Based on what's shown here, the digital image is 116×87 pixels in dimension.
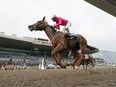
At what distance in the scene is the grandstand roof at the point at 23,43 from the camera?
141 ft

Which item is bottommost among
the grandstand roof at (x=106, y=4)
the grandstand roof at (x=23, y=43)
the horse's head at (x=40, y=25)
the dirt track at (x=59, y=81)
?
the dirt track at (x=59, y=81)

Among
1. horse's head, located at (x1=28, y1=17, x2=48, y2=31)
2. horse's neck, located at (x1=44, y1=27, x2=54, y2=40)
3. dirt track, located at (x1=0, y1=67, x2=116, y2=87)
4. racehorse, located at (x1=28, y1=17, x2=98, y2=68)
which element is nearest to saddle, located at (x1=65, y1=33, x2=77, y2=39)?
racehorse, located at (x1=28, y1=17, x2=98, y2=68)

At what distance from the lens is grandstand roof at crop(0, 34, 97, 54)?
141 ft

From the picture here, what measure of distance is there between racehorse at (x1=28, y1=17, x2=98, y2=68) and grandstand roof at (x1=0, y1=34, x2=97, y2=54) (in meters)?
33.1

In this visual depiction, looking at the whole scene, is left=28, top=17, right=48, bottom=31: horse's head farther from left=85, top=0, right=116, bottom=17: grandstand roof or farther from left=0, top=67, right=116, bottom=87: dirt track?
left=85, top=0, right=116, bottom=17: grandstand roof

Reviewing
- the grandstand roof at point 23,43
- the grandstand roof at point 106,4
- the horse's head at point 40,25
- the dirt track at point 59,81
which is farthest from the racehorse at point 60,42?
the grandstand roof at point 23,43

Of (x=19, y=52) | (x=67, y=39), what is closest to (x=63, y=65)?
(x=67, y=39)

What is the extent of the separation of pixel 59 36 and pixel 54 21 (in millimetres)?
932

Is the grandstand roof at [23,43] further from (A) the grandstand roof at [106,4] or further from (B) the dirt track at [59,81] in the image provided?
(B) the dirt track at [59,81]

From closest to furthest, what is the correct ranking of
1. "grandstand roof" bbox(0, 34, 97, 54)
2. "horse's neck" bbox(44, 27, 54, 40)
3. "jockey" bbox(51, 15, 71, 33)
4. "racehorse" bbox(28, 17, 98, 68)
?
1. "racehorse" bbox(28, 17, 98, 68)
2. "horse's neck" bbox(44, 27, 54, 40)
3. "jockey" bbox(51, 15, 71, 33)
4. "grandstand roof" bbox(0, 34, 97, 54)

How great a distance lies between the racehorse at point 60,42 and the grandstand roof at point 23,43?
109 ft

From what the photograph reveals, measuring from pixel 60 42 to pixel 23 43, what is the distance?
40684mm

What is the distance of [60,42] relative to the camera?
7848 millimetres

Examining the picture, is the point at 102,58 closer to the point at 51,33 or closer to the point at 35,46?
the point at 35,46
